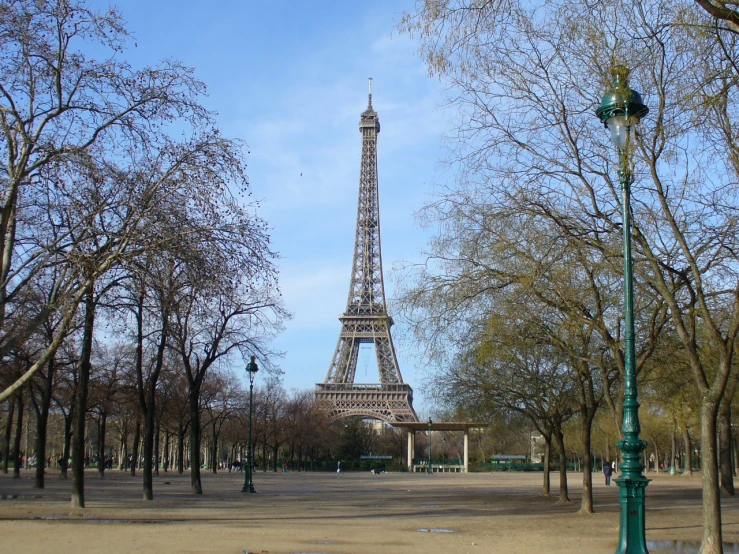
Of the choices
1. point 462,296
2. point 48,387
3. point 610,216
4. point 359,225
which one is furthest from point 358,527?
point 359,225

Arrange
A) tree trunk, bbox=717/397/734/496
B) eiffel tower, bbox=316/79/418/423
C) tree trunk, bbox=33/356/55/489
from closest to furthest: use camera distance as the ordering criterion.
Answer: tree trunk, bbox=33/356/55/489, tree trunk, bbox=717/397/734/496, eiffel tower, bbox=316/79/418/423

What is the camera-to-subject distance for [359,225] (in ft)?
352

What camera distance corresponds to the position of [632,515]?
35.0 feet

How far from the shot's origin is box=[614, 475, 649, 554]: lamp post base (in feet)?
34.6

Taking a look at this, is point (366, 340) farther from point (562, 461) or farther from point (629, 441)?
point (629, 441)

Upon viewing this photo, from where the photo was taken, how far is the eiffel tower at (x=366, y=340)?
317 ft

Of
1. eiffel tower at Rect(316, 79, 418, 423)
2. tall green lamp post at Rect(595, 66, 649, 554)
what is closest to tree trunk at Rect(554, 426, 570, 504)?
tall green lamp post at Rect(595, 66, 649, 554)

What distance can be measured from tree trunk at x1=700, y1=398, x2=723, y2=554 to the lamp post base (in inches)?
111

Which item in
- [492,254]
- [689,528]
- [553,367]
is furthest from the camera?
[553,367]

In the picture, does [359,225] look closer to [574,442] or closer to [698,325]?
[574,442]

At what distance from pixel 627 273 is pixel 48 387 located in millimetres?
29086

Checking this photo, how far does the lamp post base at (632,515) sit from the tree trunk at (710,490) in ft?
9.21

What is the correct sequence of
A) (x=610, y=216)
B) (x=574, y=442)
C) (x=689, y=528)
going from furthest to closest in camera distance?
(x=574, y=442), (x=689, y=528), (x=610, y=216)

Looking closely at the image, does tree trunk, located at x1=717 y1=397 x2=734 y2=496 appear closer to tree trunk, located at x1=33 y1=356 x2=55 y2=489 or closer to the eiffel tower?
tree trunk, located at x1=33 y1=356 x2=55 y2=489
